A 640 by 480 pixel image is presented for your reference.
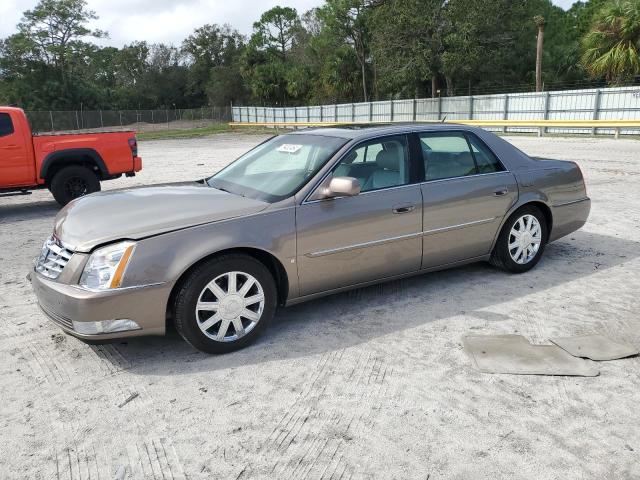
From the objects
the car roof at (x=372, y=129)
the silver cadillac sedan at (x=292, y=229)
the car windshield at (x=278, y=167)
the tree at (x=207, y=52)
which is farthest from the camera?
the tree at (x=207, y=52)

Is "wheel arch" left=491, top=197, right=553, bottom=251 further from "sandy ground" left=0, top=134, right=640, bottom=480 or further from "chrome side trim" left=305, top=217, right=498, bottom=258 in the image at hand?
"sandy ground" left=0, top=134, right=640, bottom=480

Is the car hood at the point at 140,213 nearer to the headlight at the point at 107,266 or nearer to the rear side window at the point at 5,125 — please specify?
the headlight at the point at 107,266

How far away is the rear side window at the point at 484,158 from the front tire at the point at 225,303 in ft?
7.78

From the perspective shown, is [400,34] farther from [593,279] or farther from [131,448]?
[131,448]

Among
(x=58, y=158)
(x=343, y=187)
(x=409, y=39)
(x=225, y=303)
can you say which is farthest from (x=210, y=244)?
(x=409, y=39)

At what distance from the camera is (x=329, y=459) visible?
2668 mm

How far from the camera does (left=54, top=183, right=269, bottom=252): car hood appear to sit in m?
3.56

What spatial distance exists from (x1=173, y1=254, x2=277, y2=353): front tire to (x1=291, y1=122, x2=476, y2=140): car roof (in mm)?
1483

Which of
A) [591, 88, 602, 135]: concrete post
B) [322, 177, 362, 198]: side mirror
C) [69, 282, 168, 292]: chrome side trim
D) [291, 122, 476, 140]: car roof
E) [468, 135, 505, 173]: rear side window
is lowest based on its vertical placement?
[69, 282, 168, 292]: chrome side trim

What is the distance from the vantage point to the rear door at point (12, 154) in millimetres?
8906

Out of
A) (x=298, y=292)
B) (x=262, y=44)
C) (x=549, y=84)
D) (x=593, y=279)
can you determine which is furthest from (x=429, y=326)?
(x=262, y=44)

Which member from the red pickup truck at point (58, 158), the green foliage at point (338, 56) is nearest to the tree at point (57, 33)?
the green foliage at point (338, 56)

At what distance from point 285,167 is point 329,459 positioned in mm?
2547

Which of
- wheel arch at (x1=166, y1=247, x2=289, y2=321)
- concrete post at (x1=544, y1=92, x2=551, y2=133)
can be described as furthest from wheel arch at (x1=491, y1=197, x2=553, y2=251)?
concrete post at (x1=544, y1=92, x2=551, y2=133)
